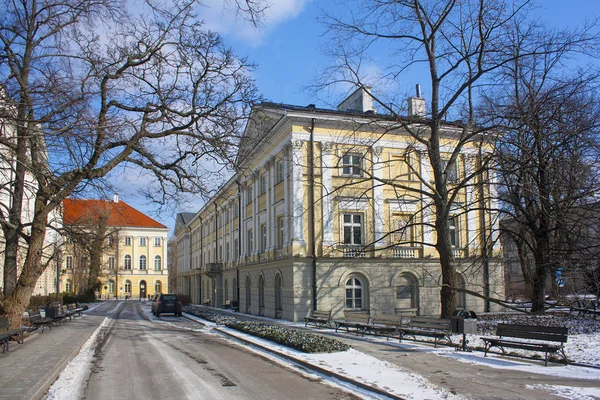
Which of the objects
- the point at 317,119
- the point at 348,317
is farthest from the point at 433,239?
the point at 348,317

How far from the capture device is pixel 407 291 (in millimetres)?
31562

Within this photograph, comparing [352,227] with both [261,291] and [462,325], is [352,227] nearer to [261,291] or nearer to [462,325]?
[261,291]

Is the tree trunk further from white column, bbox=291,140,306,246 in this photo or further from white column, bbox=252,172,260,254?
white column, bbox=252,172,260,254

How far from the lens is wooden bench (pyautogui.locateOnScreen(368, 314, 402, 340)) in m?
18.1

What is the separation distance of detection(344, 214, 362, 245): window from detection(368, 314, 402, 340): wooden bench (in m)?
11.3

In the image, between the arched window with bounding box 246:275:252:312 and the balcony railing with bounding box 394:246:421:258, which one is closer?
the balcony railing with bounding box 394:246:421:258

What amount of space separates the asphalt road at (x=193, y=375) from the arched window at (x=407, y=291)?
1618 centimetres

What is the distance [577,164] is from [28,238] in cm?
1701

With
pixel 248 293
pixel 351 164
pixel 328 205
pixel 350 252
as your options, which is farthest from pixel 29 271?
pixel 248 293

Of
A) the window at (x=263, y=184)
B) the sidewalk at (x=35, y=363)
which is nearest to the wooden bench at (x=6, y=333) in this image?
the sidewalk at (x=35, y=363)

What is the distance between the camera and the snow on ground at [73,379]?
929 cm

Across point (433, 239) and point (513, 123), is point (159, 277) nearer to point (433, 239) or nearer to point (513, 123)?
point (433, 239)

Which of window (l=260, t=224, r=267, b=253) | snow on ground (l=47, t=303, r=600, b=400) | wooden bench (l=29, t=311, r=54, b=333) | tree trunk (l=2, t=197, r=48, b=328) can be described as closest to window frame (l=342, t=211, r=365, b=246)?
window (l=260, t=224, r=267, b=253)

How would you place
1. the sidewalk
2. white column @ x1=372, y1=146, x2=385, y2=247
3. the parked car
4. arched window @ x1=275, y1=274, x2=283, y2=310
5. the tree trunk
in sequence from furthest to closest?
the parked car
arched window @ x1=275, y1=274, x2=283, y2=310
white column @ x1=372, y1=146, x2=385, y2=247
the tree trunk
the sidewalk
